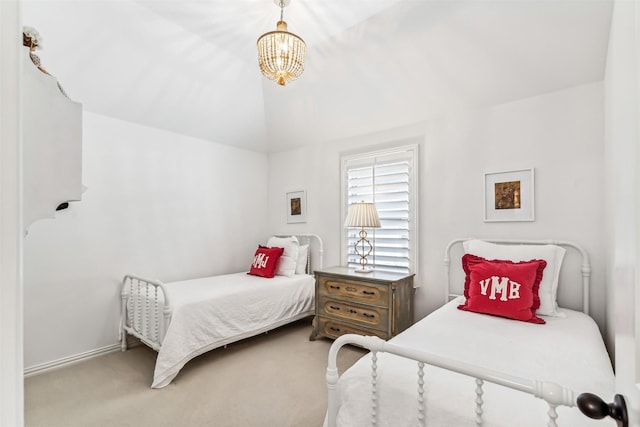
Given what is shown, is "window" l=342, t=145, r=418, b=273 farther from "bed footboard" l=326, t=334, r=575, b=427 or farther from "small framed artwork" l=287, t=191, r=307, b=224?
"bed footboard" l=326, t=334, r=575, b=427

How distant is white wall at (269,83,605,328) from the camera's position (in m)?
2.35

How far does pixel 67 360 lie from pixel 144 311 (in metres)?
0.79

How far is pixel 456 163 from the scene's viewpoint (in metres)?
2.97

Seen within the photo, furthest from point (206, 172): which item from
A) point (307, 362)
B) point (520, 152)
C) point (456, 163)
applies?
point (520, 152)

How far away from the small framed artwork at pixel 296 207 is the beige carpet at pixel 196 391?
1.68 meters

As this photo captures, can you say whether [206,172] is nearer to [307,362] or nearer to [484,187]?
[307,362]

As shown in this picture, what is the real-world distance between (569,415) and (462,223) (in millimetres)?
1986

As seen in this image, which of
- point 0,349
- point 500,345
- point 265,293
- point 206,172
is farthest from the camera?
point 206,172

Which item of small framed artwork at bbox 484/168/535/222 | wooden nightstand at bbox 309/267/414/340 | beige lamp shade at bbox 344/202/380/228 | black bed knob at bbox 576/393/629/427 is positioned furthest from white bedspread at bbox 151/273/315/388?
black bed knob at bbox 576/393/629/427

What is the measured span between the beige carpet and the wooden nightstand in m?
0.26

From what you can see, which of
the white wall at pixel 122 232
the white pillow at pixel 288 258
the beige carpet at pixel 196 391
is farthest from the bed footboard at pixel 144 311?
the white pillow at pixel 288 258

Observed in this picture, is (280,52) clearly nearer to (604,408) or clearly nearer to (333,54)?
(333,54)

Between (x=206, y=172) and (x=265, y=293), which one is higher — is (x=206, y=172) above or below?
above

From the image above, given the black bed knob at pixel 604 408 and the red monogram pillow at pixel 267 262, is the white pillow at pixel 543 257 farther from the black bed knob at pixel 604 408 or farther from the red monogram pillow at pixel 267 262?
the red monogram pillow at pixel 267 262
